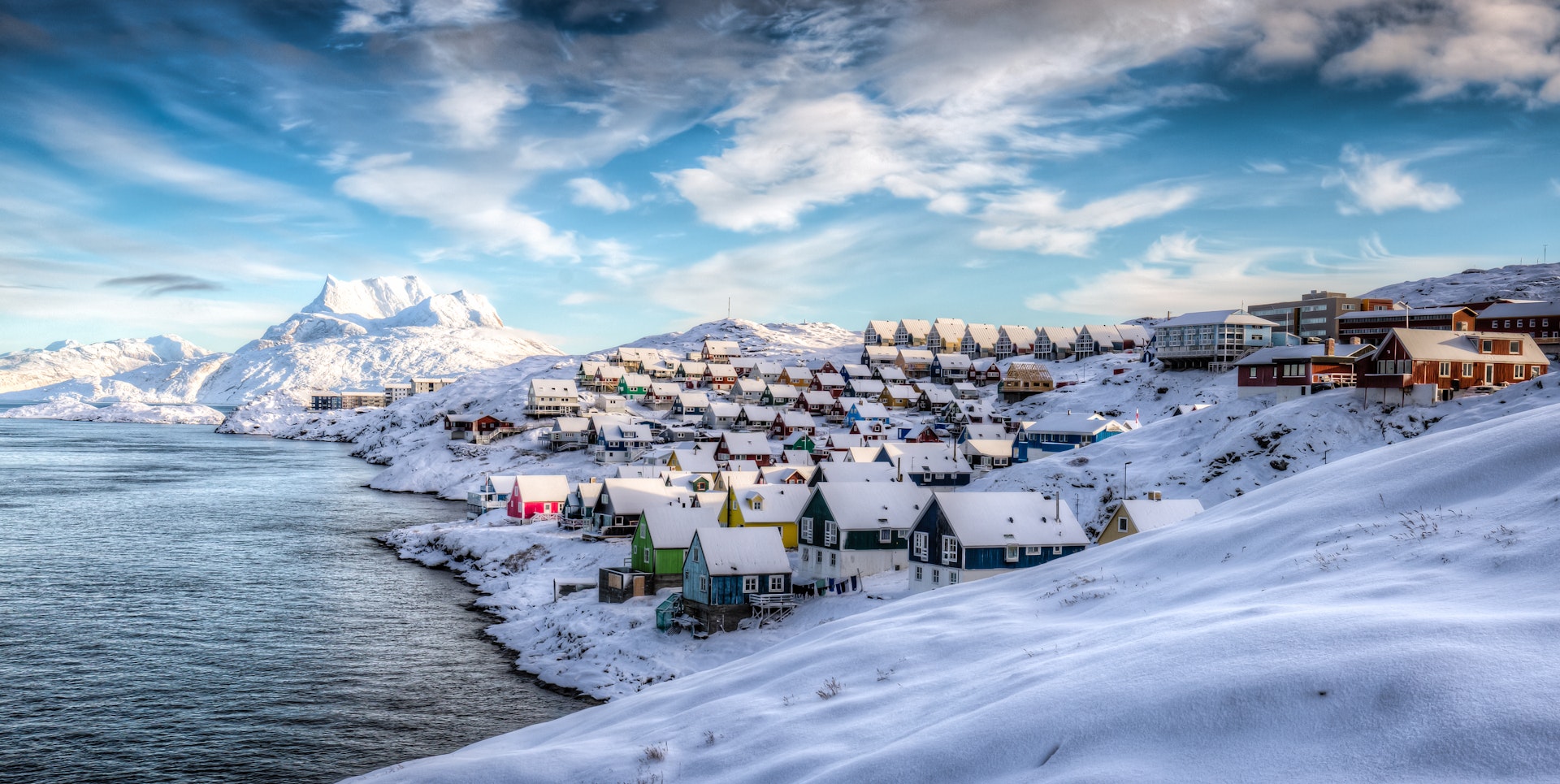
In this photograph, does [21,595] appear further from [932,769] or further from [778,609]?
[932,769]

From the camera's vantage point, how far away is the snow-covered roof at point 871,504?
49.6 metres

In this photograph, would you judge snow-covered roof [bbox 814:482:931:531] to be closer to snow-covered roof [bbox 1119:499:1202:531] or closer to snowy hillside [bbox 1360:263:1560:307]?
snow-covered roof [bbox 1119:499:1202:531]

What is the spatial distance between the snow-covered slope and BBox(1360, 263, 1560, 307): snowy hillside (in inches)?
6150

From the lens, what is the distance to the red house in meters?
80.9

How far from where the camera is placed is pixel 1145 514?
43688 millimetres

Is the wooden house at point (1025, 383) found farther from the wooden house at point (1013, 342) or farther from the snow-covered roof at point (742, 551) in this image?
the snow-covered roof at point (742, 551)

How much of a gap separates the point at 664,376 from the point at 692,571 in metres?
135

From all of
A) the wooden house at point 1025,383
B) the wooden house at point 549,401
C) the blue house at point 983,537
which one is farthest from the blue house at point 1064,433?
the wooden house at point 549,401

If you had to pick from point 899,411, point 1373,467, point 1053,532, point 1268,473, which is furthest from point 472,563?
point 899,411

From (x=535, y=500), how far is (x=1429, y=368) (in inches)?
2697

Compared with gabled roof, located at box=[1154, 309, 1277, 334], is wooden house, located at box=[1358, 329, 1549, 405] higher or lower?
lower

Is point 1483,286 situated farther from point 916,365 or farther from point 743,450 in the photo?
point 743,450

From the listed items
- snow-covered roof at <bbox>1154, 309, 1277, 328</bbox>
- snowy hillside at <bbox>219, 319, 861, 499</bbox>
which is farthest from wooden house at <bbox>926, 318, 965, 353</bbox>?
snow-covered roof at <bbox>1154, 309, 1277, 328</bbox>

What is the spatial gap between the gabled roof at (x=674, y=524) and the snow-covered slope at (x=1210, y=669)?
28.9 m
